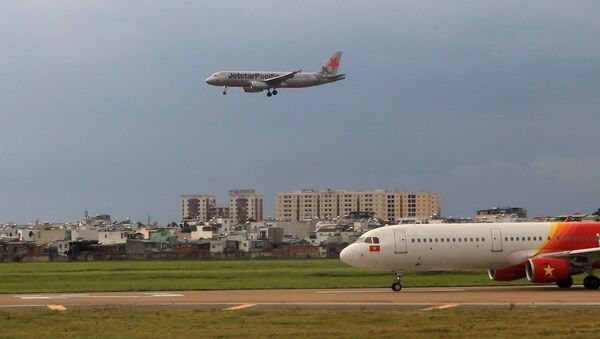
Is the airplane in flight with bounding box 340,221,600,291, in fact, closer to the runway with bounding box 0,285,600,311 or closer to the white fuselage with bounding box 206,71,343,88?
the runway with bounding box 0,285,600,311

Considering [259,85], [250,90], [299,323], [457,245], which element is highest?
[259,85]

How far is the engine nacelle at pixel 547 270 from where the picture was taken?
1741 inches

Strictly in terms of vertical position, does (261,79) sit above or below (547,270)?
above

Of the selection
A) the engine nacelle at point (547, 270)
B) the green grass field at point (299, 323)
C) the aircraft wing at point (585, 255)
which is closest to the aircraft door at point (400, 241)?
the engine nacelle at point (547, 270)

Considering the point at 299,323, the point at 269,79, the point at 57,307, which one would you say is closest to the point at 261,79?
the point at 269,79

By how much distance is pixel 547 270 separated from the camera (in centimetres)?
4428

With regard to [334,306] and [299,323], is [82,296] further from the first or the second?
[299,323]

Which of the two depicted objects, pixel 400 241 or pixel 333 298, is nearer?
pixel 333 298

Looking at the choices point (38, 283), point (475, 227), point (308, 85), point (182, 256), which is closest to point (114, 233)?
point (182, 256)

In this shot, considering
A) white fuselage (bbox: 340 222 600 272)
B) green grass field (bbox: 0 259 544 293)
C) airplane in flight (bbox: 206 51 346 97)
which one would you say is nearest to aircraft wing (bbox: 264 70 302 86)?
airplane in flight (bbox: 206 51 346 97)

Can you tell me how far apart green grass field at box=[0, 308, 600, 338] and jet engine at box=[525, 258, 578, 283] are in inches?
446

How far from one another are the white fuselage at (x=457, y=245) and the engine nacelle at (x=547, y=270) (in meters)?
1.85

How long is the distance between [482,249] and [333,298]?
9.31 m

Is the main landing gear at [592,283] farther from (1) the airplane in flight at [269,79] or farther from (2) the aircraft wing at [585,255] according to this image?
(1) the airplane in flight at [269,79]
